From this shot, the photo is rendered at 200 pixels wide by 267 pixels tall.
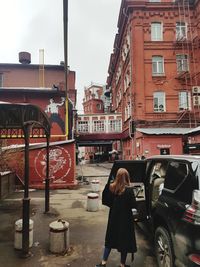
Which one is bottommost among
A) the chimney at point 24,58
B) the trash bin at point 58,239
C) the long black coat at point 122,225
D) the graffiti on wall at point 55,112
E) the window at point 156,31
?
the trash bin at point 58,239

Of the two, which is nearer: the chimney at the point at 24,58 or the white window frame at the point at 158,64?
the white window frame at the point at 158,64

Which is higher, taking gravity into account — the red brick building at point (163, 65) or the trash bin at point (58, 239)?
the red brick building at point (163, 65)

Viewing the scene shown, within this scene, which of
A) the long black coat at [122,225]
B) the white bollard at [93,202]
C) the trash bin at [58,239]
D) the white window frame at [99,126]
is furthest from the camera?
the white window frame at [99,126]

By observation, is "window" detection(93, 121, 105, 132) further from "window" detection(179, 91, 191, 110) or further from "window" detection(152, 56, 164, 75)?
"window" detection(179, 91, 191, 110)

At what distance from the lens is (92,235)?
638 cm

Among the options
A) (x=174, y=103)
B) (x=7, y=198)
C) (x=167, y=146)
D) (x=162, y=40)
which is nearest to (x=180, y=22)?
(x=162, y=40)

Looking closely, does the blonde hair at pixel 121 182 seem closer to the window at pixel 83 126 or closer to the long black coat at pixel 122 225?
the long black coat at pixel 122 225

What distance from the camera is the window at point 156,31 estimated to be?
25562 millimetres

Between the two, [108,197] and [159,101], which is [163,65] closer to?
[159,101]

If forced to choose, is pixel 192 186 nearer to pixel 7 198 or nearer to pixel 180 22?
pixel 7 198

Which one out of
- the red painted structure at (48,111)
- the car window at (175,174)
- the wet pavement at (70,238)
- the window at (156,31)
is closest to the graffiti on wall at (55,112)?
the red painted structure at (48,111)

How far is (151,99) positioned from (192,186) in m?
22.0

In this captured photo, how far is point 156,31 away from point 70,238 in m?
24.4

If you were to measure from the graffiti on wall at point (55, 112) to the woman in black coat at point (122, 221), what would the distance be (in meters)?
14.9
